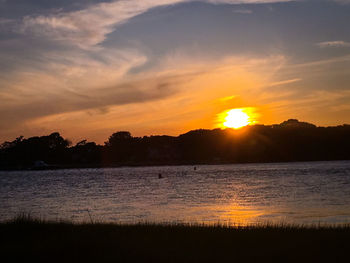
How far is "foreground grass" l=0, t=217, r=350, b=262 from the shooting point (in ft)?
51.5

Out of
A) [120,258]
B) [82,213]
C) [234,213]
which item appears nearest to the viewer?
[120,258]

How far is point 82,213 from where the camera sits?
40.8 meters

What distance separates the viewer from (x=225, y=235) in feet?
66.3

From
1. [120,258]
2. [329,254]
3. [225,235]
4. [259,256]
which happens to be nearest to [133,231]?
[225,235]

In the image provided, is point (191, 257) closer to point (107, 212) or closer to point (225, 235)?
point (225, 235)

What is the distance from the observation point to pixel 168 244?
18297 mm

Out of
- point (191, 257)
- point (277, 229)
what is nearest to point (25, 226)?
point (191, 257)

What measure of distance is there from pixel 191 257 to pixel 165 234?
17.3ft

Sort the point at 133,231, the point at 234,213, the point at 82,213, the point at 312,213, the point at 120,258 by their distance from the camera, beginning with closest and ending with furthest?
the point at 120,258, the point at 133,231, the point at 312,213, the point at 234,213, the point at 82,213

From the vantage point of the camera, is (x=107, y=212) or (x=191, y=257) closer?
(x=191, y=257)

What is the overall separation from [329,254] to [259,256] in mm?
2657

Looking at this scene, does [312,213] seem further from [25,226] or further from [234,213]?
[25,226]

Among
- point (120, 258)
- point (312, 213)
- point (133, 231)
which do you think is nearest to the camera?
point (120, 258)

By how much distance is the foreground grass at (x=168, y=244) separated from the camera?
619 inches
